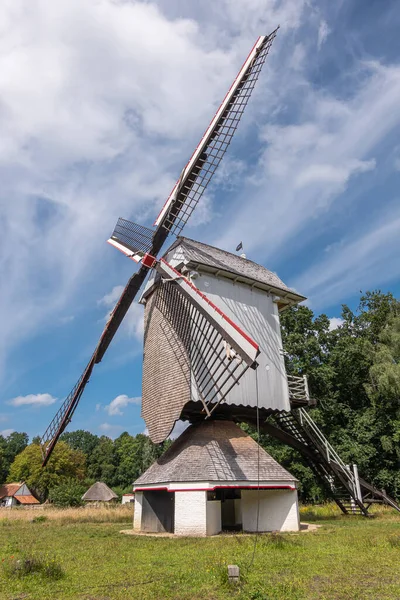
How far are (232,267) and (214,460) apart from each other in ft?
27.1

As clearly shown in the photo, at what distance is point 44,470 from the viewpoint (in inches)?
2094

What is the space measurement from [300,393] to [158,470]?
7037 mm

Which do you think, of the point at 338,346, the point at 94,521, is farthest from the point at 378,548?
the point at 338,346

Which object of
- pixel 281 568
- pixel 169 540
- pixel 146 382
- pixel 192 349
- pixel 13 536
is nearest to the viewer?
pixel 281 568

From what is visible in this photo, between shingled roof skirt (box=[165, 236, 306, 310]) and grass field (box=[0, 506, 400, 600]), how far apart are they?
975 cm

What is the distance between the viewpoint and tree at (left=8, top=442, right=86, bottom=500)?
5266 centimetres

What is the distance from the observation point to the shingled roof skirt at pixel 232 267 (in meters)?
16.7

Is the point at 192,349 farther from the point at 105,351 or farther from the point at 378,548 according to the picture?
the point at 378,548

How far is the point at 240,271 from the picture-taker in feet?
59.4

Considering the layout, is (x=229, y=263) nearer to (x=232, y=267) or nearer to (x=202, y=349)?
(x=232, y=267)

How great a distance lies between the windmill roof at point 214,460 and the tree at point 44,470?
1623 inches

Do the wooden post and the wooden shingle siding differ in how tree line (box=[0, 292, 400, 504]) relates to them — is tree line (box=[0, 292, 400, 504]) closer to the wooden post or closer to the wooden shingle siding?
the wooden shingle siding

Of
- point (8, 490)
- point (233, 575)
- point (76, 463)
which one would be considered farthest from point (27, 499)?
point (233, 575)

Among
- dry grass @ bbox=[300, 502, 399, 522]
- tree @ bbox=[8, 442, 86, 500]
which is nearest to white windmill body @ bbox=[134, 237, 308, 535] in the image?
dry grass @ bbox=[300, 502, 399, 522]
